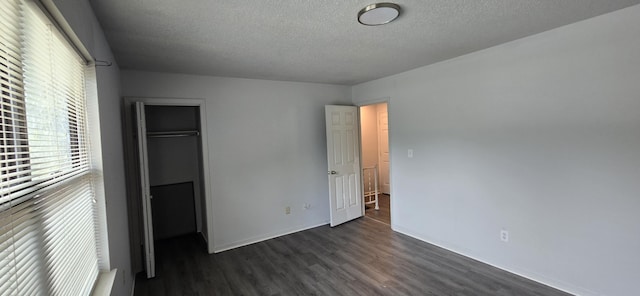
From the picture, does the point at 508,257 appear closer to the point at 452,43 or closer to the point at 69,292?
the point at 452,43

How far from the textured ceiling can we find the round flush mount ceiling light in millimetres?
54

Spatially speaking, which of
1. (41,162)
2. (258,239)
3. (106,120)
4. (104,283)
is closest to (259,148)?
(258,239)

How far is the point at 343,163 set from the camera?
4.60 meters

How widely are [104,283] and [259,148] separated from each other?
249 cm

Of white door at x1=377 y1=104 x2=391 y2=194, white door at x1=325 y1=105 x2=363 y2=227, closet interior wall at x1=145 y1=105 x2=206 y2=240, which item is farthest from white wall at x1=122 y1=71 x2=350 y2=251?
white door at x1=377 y1=104 x2=391 y2=194

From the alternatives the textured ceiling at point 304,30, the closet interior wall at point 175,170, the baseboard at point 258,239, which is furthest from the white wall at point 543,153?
the closet interior wall at point 175,170

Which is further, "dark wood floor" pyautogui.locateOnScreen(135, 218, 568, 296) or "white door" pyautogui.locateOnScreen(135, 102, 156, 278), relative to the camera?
"white door" pyautogui.locateOnScreen(135, 102, 156, 278)

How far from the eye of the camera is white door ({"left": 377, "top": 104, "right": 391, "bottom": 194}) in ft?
20.8

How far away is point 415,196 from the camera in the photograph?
386cm

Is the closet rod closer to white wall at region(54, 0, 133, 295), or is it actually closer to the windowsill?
white wall at region(54, 0, 133, 295)

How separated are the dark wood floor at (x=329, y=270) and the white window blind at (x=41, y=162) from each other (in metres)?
1.54

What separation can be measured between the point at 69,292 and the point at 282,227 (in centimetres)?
304

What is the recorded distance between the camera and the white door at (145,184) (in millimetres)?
2883

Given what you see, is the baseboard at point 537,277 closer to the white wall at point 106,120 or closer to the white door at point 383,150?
the white door at point 383,150
